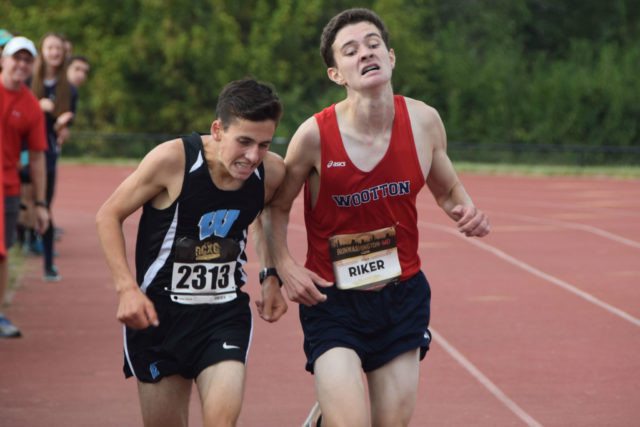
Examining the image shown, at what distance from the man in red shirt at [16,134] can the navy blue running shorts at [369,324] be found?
10.4ft

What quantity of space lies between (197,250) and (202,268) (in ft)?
0.25

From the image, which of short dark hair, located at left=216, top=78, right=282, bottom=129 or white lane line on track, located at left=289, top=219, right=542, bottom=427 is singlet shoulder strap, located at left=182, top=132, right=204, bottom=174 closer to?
short dark hair, located at left=216, top=78, right=282, bottom=129

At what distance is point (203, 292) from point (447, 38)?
31.8 meters

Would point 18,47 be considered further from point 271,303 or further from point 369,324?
point 369,324

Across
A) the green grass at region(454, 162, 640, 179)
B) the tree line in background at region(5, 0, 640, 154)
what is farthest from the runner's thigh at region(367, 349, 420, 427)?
the tree line in background at region(5, 0, 640, 154)

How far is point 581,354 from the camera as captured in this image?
7.21 m

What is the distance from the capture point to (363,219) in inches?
162

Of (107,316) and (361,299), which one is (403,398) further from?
(107,316)

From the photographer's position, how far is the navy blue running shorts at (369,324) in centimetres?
407

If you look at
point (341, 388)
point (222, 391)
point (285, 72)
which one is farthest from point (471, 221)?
point (285, 72)

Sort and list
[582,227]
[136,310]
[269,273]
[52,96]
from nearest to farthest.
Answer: [136,310] → [269,273] → [52,96] → [582,227]

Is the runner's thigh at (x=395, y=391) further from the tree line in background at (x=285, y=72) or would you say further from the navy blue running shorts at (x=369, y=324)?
the tree line in background at (x=285, y=72)

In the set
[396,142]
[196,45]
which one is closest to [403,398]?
[396,142]

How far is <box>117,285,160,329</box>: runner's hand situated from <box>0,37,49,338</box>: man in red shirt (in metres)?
3.17
